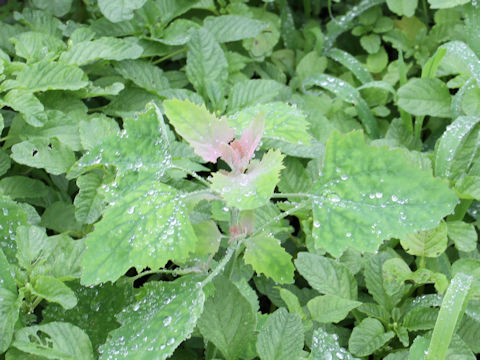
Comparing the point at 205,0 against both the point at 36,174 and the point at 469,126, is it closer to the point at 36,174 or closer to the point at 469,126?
the point at 36,174

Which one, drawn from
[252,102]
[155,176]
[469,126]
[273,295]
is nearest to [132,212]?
[155,176]

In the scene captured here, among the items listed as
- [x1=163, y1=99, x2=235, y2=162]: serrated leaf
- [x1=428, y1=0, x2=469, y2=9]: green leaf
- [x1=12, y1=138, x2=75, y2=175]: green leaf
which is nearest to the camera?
[x1=163, y1=99, x2=235, y2=162]: serrated leaf

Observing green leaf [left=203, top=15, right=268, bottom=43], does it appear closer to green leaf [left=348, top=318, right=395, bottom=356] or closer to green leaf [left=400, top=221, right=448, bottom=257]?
green leaf [left=400, top=221, right=448, bottom=257]

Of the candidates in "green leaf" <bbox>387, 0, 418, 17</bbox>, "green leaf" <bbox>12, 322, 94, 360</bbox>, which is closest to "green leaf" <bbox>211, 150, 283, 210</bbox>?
"green leaf" <bbox>12, 322, 94, 360</bbox>

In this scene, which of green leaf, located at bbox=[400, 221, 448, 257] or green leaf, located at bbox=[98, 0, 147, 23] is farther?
green leaf, located at bbox=[98, 0, 147, 23]

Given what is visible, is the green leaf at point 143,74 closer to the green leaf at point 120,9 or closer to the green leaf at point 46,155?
the green leaf at point 120,9

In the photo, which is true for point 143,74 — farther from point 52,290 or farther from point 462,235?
point 462,235

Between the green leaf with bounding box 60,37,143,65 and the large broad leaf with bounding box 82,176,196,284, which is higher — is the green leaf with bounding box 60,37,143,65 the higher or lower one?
the lower one

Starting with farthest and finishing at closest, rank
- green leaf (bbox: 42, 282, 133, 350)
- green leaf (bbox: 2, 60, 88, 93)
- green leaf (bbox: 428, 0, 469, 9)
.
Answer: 1. green leaf (bbox: 428, 0, 469, 9)
2. green leaf (bbox: 2, 60, 88, 93)
3. green leaf (bbox: 42, 282, 133, 350)
